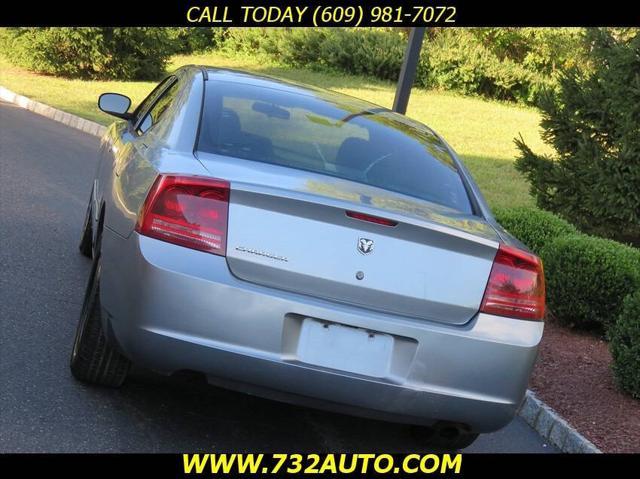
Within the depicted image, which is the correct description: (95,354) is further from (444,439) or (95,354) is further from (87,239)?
(87,239)

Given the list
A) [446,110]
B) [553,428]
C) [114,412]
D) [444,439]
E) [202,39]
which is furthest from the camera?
[202,39]

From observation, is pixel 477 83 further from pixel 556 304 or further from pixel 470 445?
pixel 470 445

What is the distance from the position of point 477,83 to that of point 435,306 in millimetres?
26441

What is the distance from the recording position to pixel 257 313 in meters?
3.93

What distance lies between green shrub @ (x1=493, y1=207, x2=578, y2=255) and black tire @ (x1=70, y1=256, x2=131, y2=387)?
467cm

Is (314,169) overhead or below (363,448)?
overhead

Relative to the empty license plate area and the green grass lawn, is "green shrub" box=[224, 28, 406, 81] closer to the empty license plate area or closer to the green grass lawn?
Result: the green grass lawn

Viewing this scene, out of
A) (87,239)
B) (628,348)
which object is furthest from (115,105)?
(628,348)

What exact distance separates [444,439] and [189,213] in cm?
178

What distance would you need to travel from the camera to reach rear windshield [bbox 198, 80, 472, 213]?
15.4 ft
